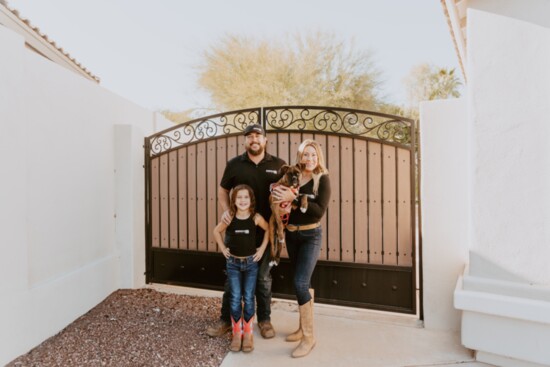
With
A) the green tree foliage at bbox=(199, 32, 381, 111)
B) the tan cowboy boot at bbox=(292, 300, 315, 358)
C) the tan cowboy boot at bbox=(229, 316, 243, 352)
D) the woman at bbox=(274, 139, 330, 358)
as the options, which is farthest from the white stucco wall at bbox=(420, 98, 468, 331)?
the green tree foliage at bbox=(199, 32, 381, 111)

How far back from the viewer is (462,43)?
4.05 metres

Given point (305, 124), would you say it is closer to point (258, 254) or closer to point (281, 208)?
point (281, 208)

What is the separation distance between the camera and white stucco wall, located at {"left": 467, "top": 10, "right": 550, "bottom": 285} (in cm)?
283

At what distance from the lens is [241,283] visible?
336 cm

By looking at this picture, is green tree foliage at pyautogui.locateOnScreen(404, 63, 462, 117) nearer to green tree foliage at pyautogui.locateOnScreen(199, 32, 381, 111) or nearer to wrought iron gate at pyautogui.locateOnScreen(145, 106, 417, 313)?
green tree foliage at pyautogui.locateOnScreen(199, 32, 381, 111)

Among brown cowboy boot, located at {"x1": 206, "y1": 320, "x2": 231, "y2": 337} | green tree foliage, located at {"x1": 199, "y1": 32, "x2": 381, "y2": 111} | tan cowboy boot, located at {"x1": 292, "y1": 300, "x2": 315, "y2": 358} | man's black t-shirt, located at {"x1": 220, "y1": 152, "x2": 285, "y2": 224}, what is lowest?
brown cowboy boot, located at {"x1": 206, "y1": 320, "x2": 231, "y2": 337}

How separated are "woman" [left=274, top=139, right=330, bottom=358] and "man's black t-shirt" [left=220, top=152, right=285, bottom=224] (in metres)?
0.37

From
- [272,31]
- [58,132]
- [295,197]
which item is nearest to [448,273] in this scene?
[295,197]

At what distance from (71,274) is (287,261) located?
2.45 metres

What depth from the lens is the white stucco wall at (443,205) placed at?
357 centimetres

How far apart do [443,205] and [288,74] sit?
14907mm

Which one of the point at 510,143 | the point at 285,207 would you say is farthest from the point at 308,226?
the point at 510,143

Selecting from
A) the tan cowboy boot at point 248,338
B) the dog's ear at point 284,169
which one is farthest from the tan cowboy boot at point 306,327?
the dog's ear at point 284,169

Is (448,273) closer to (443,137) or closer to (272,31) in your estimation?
(443,137)
